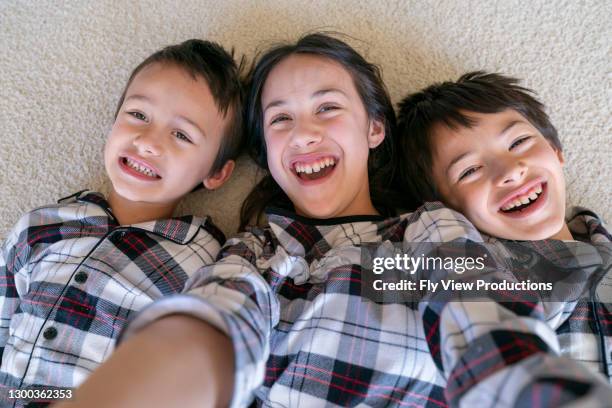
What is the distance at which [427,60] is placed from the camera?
46.0 inches

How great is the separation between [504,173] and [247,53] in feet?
2.29

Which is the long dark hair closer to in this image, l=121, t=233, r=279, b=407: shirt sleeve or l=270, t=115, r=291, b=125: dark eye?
l=270, t=115, r=291, b=125: dark eye

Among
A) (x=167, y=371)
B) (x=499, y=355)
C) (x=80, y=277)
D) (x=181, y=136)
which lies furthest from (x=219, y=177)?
(x=499, y=355)

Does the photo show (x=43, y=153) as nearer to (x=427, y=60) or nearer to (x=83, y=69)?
(x=83, y=69)

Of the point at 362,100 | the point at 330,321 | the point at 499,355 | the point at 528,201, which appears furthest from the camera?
the point at 362,100

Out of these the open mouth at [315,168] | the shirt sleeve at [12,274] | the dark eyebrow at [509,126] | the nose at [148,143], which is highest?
the dark eyebrow at [509,126]

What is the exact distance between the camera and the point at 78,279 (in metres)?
0.90

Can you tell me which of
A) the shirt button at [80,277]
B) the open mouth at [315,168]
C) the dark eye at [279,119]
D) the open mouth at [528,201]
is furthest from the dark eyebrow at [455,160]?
the shirt button at [80,277]

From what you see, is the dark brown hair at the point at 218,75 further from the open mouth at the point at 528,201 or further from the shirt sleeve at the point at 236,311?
the open mouth at the point at 528,201

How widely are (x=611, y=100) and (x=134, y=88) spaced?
112 centimetres

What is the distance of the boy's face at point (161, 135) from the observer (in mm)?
971

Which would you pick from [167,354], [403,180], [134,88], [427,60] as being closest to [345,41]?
[427,60]

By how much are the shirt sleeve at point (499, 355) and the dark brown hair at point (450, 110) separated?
1.11 feet

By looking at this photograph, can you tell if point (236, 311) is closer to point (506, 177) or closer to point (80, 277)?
point (80, 277)
